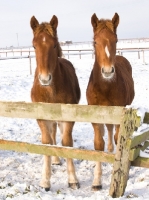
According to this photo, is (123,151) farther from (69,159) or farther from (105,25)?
(105,25)

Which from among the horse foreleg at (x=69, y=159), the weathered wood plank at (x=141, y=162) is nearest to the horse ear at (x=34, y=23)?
the horse foreleg at (x=69, y=159)

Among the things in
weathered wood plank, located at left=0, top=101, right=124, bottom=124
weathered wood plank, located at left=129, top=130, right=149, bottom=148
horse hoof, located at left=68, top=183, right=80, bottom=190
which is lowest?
horse hoof, located at left=68, top=183, right=80, bottom=190

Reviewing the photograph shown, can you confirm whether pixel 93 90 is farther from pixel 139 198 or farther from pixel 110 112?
pixel 139 198

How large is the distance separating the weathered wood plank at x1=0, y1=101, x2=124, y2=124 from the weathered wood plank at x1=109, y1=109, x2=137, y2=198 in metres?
0.11

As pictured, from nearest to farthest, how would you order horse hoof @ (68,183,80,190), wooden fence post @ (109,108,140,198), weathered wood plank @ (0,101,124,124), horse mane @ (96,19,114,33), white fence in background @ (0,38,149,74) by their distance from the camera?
wooden fence post @ (109,108,140,198)
weathered wood plank @ (0,101,124,124)
horse mane @ (96,19,114,33)
horse hoof @ (68,183,80,190)
white fence in background @ (0,38,149,74)

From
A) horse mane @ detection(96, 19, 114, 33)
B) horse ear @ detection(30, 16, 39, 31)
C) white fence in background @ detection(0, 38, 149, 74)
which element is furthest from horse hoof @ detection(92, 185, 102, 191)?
white fence in background @ detection(0, 38, 149, 74)

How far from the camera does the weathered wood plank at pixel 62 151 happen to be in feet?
12.7

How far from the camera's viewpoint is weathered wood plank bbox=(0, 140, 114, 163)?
12.7 ft

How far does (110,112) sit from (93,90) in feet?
4.20

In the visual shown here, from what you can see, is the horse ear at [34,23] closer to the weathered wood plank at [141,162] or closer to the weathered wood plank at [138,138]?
the weathered wood plank at [138,138]

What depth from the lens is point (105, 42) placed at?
14.6 ft

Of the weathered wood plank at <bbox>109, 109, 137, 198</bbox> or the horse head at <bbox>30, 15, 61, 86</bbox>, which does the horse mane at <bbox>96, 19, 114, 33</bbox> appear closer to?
the horse head at <bbox>30, 15, 61, 86</bbox>

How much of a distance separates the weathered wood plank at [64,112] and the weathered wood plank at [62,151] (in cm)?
40

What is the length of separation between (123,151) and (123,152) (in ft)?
0.05
